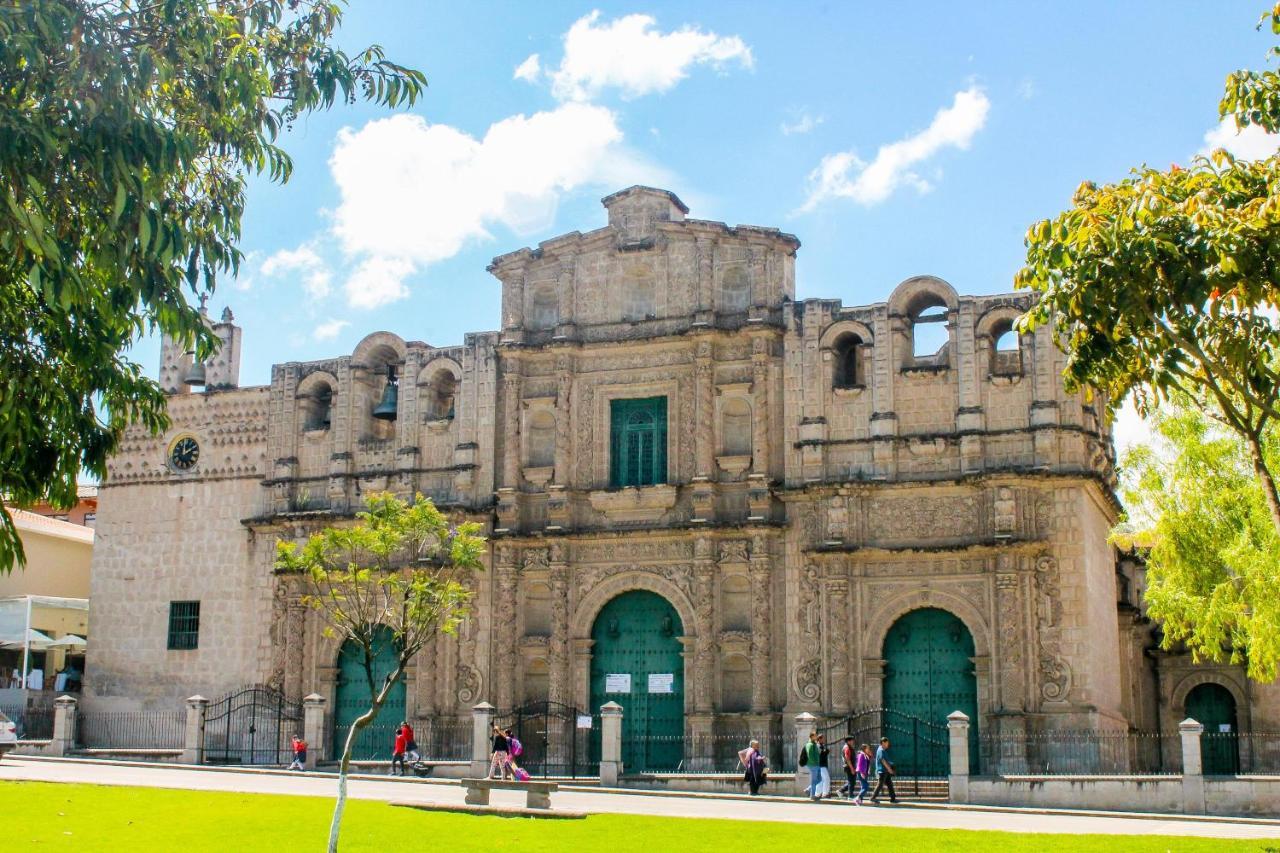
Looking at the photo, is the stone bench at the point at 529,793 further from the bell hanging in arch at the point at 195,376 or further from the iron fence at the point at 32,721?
the bell hanging in arch at the point at 195,376

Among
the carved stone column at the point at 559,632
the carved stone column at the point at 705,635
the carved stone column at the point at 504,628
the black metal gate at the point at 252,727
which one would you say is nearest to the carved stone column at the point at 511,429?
the carved stone column at the point at 504,628

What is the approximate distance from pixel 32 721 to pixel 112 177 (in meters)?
29.0

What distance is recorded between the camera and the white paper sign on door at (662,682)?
31.5 metres

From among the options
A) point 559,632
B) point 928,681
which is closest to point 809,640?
point 928,681

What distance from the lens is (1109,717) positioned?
29609 millimetres

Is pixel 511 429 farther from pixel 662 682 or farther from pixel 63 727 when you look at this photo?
pixel 63 727

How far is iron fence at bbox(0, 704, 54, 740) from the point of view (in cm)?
3584

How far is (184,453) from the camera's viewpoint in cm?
3700

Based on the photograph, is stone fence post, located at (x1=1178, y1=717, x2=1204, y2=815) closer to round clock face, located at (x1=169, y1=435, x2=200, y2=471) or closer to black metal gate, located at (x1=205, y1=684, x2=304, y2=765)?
black metal gate, located at (x1=205, y1=684, x2=304, y2=765)

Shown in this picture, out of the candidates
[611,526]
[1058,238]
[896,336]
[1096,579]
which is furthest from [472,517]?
[1058,238]

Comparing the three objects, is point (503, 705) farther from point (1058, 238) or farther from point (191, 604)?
point (1058, 238)

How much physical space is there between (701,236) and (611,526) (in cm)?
676

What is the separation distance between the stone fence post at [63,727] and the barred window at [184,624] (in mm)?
2786

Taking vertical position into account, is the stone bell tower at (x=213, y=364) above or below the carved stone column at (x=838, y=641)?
above
